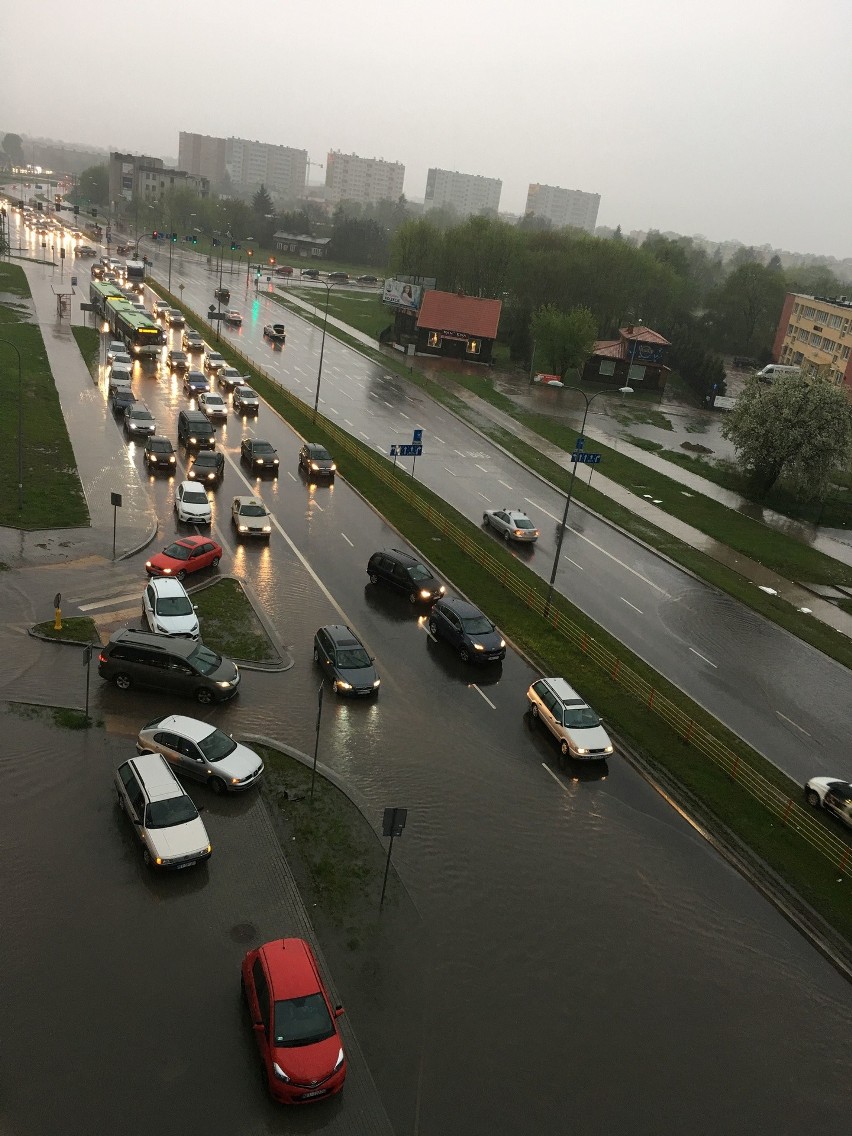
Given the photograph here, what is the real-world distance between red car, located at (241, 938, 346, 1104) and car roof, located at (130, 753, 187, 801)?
4.89 meters

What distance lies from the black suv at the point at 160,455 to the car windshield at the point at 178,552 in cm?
1211

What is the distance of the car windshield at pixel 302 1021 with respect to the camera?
12773 mm

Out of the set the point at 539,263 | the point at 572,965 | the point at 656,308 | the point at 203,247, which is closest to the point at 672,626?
the point at 572,965

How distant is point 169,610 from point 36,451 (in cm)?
1981

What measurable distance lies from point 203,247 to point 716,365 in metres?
114

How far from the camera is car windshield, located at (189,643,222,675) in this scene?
22875mm

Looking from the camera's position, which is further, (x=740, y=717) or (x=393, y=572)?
(x=393, y=572)

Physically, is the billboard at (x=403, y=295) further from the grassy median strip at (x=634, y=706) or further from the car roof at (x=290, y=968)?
the car roof at (x=290, y=968)

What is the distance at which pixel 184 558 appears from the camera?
99.1ft

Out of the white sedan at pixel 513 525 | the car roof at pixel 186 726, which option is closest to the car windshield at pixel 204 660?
the car roof at pixel 186 726

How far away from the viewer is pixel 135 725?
2172cm

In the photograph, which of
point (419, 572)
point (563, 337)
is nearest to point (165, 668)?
point (419, 572)

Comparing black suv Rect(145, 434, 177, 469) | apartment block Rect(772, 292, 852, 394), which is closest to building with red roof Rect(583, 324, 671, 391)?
apartment block Rect(772, 292, 852, 394)

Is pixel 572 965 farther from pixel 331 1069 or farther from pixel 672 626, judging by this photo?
pixel 672 626
